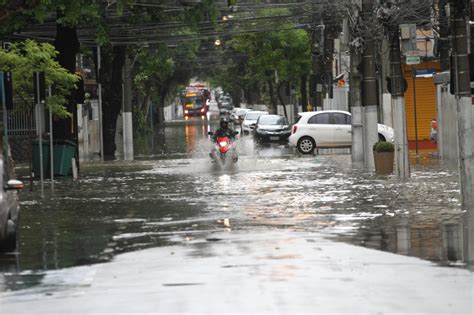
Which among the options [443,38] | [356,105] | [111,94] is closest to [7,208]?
[443,38]

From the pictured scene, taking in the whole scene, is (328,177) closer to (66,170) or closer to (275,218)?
(66,170)

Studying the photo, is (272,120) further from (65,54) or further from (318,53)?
(65,54)

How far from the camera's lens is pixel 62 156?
109ft

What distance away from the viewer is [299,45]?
7256 centimetres

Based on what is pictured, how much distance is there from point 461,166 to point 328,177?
9918mm

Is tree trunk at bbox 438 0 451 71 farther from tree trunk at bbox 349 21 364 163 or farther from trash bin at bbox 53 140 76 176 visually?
trash bin at bbox 53 140 76 176

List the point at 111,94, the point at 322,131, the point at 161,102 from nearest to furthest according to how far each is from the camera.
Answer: the point at 322,131, the point at 111,94, the point at 161,102

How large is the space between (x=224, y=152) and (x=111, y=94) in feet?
44.6

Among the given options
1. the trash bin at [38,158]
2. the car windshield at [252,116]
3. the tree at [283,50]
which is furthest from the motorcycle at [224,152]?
the car windshield at [252,116]

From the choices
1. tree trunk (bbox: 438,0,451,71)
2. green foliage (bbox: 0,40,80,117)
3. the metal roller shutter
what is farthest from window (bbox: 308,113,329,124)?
green foliage (bbox: 0,40,80,117)

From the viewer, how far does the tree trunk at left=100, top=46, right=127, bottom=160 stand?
48.3 m

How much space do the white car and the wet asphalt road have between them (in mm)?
9316

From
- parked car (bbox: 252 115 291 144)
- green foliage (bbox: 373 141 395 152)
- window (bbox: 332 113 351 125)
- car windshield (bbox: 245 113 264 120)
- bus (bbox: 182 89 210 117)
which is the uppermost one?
bus (bbox: 182 89 210 117)

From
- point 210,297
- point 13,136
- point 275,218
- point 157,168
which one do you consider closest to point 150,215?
point 275,218
